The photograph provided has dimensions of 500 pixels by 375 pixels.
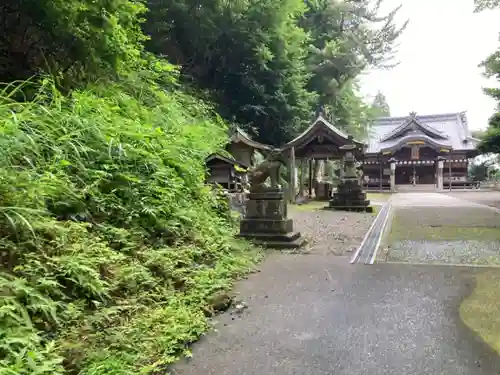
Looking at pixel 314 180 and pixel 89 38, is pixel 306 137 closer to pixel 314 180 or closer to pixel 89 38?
pixel 314 180

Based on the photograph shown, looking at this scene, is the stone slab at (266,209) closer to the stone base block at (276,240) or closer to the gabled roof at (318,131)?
the stone base block at (276,240)

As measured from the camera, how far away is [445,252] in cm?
616

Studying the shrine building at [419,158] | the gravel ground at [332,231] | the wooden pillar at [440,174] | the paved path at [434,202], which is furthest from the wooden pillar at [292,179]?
the wooden pillar at [440,174]

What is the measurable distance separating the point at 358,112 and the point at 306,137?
973cm

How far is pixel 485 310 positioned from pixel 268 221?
385 cm

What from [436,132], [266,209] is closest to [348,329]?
[266,209]

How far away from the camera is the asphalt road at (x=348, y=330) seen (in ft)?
8.85

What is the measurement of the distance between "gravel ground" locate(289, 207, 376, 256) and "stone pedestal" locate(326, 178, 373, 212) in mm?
1887

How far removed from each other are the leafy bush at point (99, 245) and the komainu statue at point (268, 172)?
1221 mm

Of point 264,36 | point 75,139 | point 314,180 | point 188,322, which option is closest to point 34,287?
point 188,322

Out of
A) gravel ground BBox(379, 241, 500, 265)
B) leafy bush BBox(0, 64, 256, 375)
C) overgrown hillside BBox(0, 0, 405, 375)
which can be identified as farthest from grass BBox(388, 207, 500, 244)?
leafy bush BBox(0, 64, 256, 375)

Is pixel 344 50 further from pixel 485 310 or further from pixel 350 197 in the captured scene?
pixel 485 310

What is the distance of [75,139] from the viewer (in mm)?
4504

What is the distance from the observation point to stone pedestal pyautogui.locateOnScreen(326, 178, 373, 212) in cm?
1352
